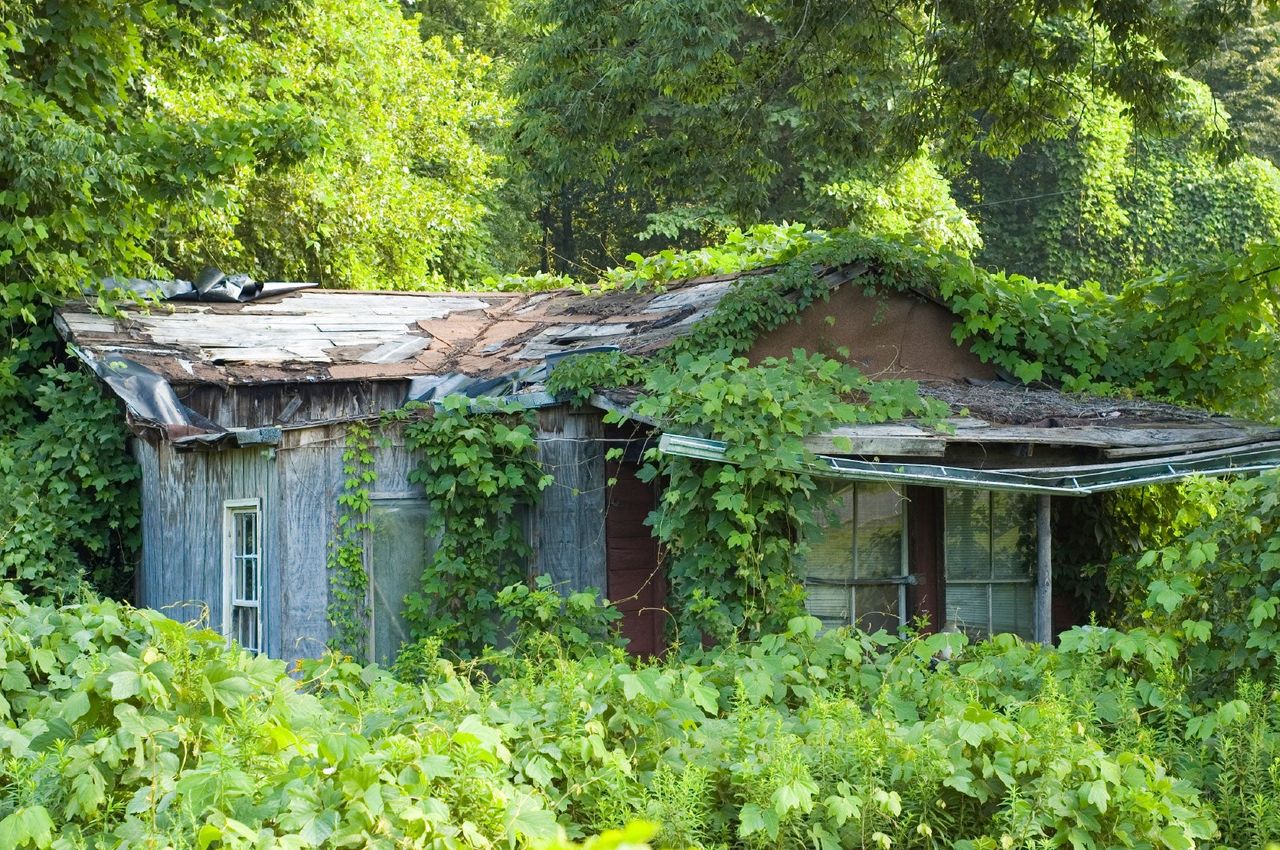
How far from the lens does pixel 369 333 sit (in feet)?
45.2

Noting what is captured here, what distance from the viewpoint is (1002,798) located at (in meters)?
4.96

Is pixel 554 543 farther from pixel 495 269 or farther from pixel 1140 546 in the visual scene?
pixel 495 269

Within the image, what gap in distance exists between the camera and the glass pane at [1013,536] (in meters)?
11.1

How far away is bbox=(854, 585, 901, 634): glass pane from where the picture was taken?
10437 mm

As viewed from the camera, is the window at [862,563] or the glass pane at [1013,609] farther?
the glass pane at [1013,609]

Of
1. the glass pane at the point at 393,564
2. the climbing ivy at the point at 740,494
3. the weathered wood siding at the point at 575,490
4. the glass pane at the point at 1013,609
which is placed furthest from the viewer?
the glass pane at the point at 1013,609

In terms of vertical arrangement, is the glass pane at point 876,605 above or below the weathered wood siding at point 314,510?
below

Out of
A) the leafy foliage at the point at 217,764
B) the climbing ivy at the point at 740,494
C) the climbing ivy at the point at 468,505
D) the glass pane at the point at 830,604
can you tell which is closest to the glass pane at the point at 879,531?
the glass pane at the point at 830,604

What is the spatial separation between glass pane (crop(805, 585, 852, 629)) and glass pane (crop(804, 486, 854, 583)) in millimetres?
70

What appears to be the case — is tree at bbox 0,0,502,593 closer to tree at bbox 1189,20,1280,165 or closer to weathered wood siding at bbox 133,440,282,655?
weathered wood siding at bbox 133,440,282,655

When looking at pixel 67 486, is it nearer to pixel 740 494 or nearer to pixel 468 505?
pixel 468 505

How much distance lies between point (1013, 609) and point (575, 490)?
12.8 feet

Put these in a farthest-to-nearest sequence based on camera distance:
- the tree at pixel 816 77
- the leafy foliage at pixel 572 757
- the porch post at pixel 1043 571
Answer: the tree at pixel 816 77, the porch post at pixel 1043 571, the leafy foliage at pixel 572 757

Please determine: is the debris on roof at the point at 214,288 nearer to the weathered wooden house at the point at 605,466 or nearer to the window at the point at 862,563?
the weathered wooden house at the point at 605,466
